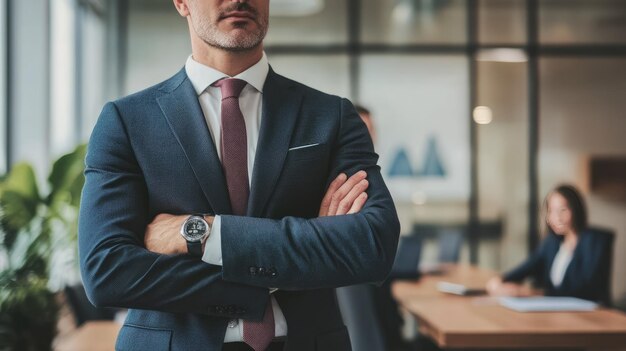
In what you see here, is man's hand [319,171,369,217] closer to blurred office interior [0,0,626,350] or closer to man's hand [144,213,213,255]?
man's hand [144,213,213,255]

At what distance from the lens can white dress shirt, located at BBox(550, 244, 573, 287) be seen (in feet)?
16.2

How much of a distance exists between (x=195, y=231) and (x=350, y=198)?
33 cm

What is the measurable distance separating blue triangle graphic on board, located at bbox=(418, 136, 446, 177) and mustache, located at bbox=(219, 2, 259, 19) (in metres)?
6.15

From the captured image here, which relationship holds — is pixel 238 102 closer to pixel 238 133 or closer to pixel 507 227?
pixel 238 133

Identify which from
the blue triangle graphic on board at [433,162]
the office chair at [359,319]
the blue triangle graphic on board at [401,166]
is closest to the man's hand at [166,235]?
the office chair at [359,319]

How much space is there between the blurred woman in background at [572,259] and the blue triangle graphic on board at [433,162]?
8.51 feet

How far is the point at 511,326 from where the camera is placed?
3.37m

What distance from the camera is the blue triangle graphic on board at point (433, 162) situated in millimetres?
7652

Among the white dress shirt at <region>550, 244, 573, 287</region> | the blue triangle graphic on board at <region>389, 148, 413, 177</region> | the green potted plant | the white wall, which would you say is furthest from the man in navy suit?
the white wall

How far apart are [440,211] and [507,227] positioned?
0.71m

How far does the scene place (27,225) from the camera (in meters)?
3.84

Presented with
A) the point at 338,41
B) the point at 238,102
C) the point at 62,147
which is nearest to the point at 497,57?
the point at 338,41

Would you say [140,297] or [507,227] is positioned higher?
[140,297]

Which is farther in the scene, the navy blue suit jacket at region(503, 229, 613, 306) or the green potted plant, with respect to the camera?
the navy blue suit jacket at region(503, 229, 613, 306)
